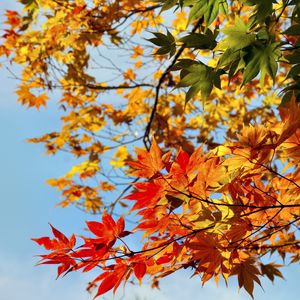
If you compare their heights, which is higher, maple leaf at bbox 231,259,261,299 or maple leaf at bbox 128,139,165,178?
maple leaf at bbox 128,139,165,178

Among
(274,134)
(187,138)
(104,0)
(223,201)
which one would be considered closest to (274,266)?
(223,201)

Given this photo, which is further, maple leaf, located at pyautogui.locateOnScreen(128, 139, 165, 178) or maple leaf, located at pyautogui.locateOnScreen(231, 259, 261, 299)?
maple leaf, located at pyautogui.locateOnScreen(231, 259, 261, 299)

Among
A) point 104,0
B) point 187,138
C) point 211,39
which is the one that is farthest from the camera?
point 187,138

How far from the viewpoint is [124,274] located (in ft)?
4.40

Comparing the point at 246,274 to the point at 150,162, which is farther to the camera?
the point at 246,274

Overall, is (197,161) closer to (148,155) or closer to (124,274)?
(148,155)

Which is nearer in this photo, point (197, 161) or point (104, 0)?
point (197, 161)

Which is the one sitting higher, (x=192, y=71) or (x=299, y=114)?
(x=192, y=71)

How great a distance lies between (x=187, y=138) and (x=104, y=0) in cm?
172

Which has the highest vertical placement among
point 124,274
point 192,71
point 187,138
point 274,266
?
point 187,138

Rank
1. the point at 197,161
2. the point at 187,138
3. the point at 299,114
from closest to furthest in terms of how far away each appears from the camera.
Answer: the point at 299,114, the point at 197,161, the point at 187,138

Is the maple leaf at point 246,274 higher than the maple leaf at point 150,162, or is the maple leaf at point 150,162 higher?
the maple leaf at point 150,162

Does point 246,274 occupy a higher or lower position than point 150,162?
lower

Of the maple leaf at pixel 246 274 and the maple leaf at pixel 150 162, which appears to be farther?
the maple leaf at pixel 246 274
